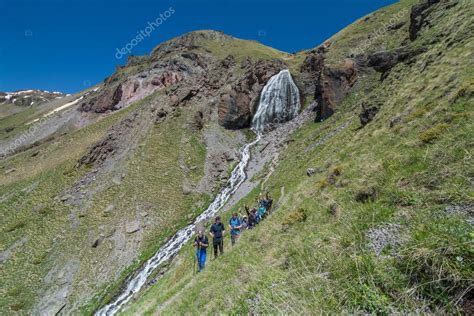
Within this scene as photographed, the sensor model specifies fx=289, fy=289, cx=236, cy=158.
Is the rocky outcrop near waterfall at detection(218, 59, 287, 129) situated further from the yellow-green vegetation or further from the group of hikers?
the group of hikers

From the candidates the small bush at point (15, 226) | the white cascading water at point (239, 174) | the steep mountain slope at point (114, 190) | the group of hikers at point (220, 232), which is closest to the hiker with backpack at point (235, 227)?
the group of hikers at point (220, 232)

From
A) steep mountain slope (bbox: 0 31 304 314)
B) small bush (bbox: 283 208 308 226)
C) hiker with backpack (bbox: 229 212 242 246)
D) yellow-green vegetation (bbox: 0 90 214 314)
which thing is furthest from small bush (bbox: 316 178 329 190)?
steep mountain slope (bbox: 0 31 304 314)

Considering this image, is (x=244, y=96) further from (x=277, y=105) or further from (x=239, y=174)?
(x=239, y=174)

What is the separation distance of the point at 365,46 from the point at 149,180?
152ft

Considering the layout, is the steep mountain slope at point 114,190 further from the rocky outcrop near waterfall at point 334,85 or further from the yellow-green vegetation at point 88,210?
the rocky outcrop near waterfall at point 334,85

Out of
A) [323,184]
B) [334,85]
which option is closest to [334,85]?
[334,85]

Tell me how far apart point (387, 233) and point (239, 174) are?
120 feet

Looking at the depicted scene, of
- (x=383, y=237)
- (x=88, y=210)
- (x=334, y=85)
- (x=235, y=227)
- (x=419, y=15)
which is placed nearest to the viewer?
(x=383, y=237)

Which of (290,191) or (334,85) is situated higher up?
(334,85)

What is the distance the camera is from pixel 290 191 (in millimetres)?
21703

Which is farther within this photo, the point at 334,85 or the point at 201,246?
the point at 334,85

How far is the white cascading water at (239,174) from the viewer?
25.5 meters

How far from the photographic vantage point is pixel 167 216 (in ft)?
118

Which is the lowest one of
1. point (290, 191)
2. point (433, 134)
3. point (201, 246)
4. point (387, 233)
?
point (290, 191)
